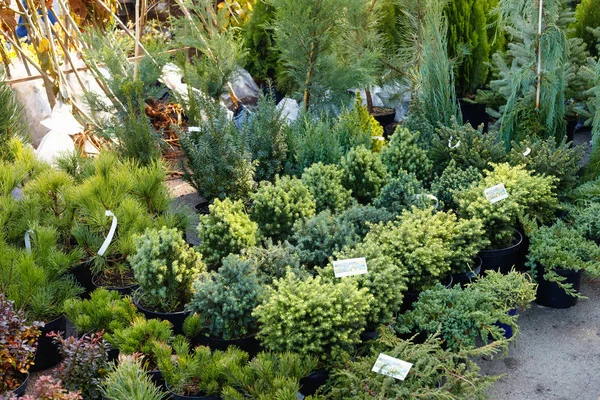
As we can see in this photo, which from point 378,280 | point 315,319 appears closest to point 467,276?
point 378,280

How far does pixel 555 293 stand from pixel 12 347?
8.79ft

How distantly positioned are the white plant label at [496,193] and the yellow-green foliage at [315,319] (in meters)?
1.25

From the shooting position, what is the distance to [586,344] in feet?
10.7

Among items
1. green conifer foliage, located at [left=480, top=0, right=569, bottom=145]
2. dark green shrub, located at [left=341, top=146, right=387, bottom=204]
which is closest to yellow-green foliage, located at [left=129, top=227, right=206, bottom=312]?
dark green shrub, located at [left=341, top=146, right=387, bottom=204]

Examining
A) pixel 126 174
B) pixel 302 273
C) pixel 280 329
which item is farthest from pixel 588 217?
pixel 126 174

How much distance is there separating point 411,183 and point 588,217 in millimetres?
1045

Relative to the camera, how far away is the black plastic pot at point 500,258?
11.6 ft

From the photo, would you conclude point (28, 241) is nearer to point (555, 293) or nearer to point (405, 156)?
point (405, 156)

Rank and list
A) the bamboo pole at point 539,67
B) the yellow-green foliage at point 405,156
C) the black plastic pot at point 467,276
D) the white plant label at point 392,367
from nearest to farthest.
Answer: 1. the white plant label at point 392,367
2. the black plastic pot at point 467,276
3. the yellow-green foliage at point 405,156
4. the bamboo pole at point 539,67

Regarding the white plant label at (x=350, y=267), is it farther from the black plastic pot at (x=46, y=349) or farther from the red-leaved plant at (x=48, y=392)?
the black plastic pot at (x=46, y=349)

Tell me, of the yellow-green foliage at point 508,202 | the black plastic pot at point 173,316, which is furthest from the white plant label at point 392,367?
the yellow-green foliage at point 508,202

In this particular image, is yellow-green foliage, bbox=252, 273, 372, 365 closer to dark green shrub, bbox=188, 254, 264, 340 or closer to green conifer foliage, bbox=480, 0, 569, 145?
dark green shrub, bbox=188, 254, 264, 340

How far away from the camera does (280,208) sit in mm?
3395

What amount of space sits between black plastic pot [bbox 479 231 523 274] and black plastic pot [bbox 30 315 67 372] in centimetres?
215
